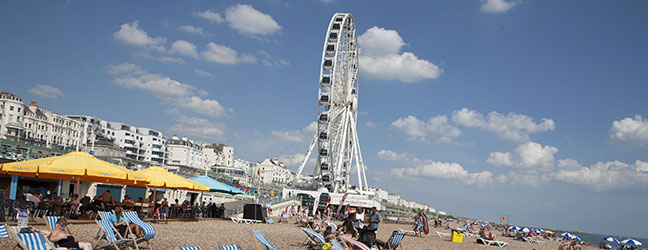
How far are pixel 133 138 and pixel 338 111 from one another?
6706cm

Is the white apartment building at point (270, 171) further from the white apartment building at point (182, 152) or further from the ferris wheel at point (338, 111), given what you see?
the ferris wheel at point (338, 111)

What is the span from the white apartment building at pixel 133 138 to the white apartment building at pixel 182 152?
103 inches

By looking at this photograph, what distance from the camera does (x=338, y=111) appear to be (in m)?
49.2

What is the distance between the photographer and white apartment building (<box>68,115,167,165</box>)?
314ft

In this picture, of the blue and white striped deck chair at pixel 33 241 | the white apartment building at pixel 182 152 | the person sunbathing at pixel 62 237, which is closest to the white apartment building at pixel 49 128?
the white apartment building at pixel 182 152

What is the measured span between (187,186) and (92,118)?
8569cm

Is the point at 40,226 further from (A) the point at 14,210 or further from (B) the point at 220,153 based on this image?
(B) the point at 220,153

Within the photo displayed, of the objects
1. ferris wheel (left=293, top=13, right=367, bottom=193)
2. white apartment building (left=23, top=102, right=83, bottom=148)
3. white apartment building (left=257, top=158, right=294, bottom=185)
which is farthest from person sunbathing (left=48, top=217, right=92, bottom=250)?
white apartment building (left=257, top=158, right=294, bottom=185)

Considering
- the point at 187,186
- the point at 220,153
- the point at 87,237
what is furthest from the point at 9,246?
the point at 220,153

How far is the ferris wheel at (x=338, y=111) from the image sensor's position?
1740 inches

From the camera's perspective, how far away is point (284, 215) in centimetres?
2855

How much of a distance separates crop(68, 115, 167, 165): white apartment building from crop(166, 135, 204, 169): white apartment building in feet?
8.57

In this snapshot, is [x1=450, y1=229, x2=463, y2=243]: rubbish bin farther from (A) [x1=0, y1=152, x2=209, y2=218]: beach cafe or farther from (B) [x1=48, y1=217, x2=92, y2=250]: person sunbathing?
(B) [x1=48, y1=217, x2=92, y2=250]: person sunbathing

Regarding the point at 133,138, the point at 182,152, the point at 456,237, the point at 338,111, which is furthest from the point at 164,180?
the point at 182,152
